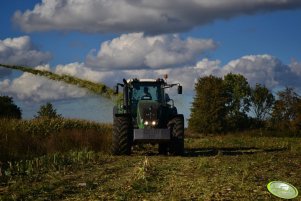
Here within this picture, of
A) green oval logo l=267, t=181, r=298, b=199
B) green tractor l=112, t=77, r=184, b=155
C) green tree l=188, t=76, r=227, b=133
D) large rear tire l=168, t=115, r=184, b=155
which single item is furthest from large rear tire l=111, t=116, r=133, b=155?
green tree l=188, t=76, r=227, b=133

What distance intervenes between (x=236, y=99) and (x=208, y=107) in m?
9.61

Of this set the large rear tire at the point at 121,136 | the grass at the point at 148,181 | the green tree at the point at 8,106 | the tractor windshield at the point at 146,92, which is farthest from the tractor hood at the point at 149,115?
the green tree at the point at 8,106

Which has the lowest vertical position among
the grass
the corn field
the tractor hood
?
the grass

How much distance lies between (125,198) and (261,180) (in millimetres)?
3032

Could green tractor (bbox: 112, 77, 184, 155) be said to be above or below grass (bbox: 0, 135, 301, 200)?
above

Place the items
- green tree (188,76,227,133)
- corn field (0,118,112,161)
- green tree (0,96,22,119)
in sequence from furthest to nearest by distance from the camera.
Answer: green tree (188,76,227,133), green tree (0,96,22,119), corn field (0,118,112,161)

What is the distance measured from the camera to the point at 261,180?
9.53 meters

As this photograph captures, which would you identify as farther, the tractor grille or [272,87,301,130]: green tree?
[272,87,301,130]: green tree

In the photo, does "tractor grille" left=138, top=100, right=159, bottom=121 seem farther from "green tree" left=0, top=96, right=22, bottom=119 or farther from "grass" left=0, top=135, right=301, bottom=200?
"green tree" left=0, top=96, right=22, bottom=119

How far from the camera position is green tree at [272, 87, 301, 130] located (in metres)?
60.2

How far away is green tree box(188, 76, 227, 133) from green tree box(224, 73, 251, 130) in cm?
175

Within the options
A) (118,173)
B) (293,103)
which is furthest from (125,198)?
(293,103)

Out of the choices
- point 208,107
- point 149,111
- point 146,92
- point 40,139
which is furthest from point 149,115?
point 208,107

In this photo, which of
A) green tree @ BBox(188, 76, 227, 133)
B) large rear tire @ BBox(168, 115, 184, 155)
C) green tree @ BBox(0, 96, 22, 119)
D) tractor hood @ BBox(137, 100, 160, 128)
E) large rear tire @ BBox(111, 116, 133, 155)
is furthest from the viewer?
green tree @ BBox(188, 76, 227, 133)
